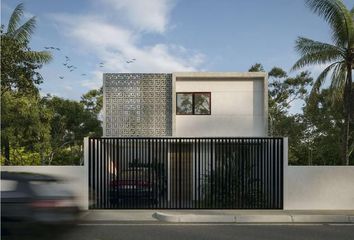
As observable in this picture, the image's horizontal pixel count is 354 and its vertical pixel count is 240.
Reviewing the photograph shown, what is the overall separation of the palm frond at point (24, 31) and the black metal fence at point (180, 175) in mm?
7523

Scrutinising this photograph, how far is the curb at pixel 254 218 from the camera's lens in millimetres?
13430

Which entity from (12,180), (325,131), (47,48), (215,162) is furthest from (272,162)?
(325,131)

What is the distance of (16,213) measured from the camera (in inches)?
283

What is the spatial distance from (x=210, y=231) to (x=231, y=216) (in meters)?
2.30

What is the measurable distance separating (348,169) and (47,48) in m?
14.1

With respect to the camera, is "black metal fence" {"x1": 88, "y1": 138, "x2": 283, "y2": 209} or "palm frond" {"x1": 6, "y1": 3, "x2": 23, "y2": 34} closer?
"black metal fence" {"x1": 88, "y1": 138, "x2": 283, "y2": 209}

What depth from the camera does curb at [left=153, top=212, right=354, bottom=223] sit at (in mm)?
13430

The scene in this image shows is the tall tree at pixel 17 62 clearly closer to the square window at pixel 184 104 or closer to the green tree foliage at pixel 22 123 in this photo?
the green tree foliage at pixel 22 123

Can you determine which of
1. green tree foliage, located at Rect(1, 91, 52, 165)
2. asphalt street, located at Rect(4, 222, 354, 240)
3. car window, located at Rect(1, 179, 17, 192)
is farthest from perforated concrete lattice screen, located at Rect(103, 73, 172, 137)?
car window, located at Rect(1, 179, 17, 192)

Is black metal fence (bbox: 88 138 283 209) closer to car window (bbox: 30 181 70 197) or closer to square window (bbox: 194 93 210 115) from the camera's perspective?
square window (bbox: 194 93 210 115)

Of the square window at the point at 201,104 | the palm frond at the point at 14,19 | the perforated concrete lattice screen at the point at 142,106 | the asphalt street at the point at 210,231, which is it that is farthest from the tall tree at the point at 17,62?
the asphalt street at the point at 210,231

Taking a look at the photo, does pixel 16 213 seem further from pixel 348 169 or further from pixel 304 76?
pixel 304 76

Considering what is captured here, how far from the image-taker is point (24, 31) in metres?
20.9

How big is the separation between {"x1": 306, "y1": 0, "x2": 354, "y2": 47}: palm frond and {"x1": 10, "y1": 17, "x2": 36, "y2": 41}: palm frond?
11913 millimetres
